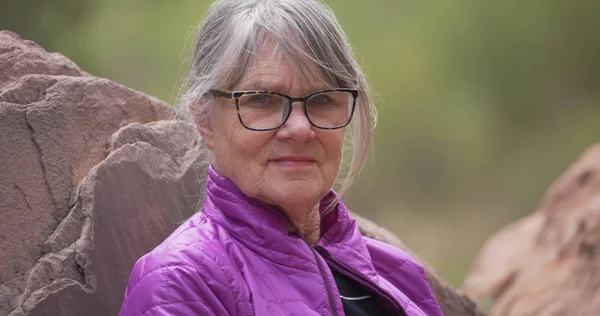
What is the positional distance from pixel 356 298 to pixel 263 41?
494 millimetres

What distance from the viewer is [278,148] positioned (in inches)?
62.2

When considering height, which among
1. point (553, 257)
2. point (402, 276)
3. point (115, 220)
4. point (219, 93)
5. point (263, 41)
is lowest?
point (553, 257)

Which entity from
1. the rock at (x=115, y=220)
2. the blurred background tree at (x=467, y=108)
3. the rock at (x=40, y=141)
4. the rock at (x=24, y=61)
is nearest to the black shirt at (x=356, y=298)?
the rock at (x=115, y=220)

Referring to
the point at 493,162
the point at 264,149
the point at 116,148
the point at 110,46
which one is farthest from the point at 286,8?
the point at 493,162

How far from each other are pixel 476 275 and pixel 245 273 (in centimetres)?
382

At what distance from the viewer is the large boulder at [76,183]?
5.75 ft

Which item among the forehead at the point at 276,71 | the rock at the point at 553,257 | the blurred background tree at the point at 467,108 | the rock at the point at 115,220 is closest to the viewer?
the forehead at the point at 276,71

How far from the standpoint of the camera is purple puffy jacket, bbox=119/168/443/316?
1451 mm

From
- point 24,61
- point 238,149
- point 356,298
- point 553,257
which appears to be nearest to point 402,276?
point 356,298

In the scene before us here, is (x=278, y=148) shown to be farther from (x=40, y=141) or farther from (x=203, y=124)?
(x=40, y=141)

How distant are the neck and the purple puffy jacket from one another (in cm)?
3

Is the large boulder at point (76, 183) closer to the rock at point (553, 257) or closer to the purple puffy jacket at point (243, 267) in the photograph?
the purple puffy jacket at point (243, 267)

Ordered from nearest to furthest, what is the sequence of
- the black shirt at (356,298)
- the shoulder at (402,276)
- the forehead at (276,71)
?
the forehead at (276,71)
the black shirt at (356,298)
the shoulder at (402,276)

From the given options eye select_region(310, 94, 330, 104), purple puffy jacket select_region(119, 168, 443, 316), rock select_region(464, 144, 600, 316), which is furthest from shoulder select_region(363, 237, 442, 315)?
rock select_region(464, 144, 600, 316)
